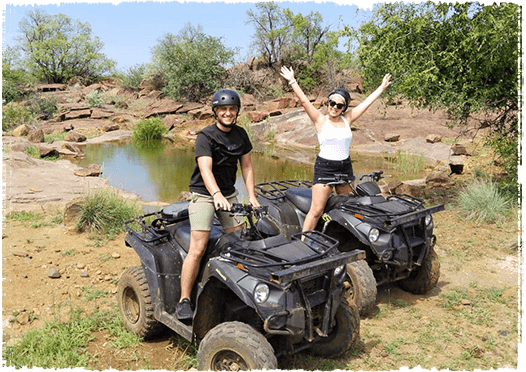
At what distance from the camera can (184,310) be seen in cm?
395

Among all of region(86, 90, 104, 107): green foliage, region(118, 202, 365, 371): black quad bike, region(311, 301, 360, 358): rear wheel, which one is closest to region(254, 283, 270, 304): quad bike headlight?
region(118, 202, 365, 371): black quad bike

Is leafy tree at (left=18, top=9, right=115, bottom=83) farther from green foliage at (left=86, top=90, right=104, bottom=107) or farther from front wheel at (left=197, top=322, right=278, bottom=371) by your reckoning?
front wheel at (left=197, top=322, right=278, bottom=371)

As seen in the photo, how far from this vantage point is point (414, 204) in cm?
535

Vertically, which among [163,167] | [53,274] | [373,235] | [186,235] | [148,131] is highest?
[148,131]

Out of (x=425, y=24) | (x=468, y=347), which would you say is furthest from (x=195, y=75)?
(x=468, y=347)

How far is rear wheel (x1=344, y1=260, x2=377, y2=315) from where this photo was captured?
474 cm

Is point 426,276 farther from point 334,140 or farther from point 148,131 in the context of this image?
point 148,131

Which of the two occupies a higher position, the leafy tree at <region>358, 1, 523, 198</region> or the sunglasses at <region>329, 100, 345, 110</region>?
the leafy tree at <region>358, 1, 523, 198</region>

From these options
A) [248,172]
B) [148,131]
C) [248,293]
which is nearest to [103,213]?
[248,172]

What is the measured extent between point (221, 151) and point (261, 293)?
1.41 metres

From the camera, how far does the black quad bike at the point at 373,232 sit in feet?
15.9

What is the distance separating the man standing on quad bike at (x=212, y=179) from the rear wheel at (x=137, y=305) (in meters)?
0.42

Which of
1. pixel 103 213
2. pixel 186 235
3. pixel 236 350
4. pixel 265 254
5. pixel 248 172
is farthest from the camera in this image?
pixel 103 213

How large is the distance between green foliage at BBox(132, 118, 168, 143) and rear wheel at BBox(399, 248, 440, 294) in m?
17.6
